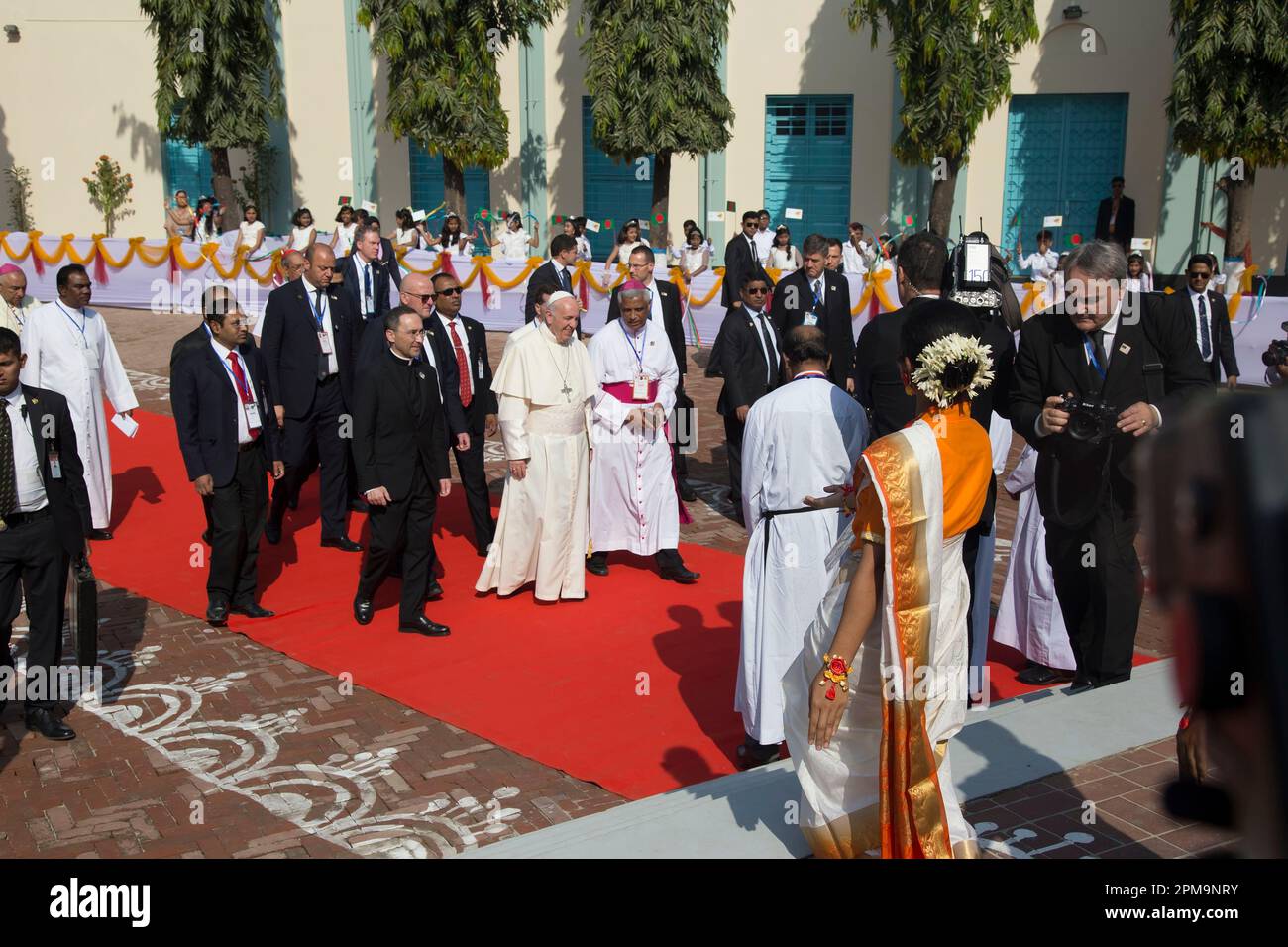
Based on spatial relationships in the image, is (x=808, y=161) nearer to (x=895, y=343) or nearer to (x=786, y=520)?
(x=895, y=343)

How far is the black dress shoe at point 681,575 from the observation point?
8234 millimetres

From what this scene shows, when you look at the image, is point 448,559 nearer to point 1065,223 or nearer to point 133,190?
point 1065,223

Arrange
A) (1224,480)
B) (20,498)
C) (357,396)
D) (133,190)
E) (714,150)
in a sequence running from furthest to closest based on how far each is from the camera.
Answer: (133,190) → (714,150) → (357,396) → (20,498) → (1224,480)

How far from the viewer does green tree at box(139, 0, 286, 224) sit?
24.7 meters

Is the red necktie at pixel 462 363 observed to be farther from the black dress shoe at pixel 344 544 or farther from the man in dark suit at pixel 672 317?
the black dress shoe at pixel 344 544

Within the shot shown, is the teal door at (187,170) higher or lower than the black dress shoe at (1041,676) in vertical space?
higher

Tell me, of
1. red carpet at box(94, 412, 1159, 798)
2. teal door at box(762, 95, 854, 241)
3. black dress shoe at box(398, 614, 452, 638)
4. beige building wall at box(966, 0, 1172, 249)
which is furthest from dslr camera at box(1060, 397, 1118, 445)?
teal door at box(762, 95, 854, 241)

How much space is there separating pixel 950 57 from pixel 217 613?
50.6ft

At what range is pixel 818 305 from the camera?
32.6 feet

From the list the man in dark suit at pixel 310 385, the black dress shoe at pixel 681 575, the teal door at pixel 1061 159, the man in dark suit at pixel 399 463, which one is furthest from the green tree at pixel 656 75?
the man in dark suit at pixel 399 463

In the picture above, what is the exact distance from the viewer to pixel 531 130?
1030 inches

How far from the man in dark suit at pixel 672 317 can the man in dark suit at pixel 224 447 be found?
2.86 m
